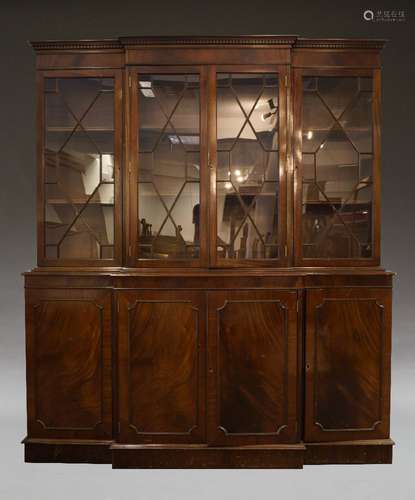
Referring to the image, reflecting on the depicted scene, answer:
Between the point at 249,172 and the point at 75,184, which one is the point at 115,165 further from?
the point at 249,172

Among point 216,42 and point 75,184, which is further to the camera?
point 75,184

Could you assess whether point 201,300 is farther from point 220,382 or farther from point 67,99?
point 67,99

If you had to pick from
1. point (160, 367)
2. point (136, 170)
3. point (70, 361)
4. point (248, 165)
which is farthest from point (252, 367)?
point (136, 170)

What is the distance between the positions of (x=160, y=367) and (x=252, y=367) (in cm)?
49

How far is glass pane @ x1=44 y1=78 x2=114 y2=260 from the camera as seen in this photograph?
10.3 ft

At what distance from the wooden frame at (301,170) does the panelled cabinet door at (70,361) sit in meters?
1.09

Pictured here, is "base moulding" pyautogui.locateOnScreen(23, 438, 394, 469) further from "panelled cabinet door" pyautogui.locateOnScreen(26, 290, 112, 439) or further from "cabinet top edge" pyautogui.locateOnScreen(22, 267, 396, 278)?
"cabinet top edge" pyautogui.locateOnScreen(22, 267, 396, 278)

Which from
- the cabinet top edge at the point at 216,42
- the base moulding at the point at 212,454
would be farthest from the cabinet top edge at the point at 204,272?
the cabinet top edge at the point at 216,42

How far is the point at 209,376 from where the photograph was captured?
10.0 feet

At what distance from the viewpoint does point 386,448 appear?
3.12m

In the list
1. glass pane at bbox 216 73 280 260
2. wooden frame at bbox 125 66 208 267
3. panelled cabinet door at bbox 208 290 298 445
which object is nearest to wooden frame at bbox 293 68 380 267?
glass pane at bbox 216 73 280 260

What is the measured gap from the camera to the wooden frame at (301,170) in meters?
3.07

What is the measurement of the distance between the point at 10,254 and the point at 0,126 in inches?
34.5

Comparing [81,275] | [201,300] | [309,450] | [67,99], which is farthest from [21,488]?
[67,99]
